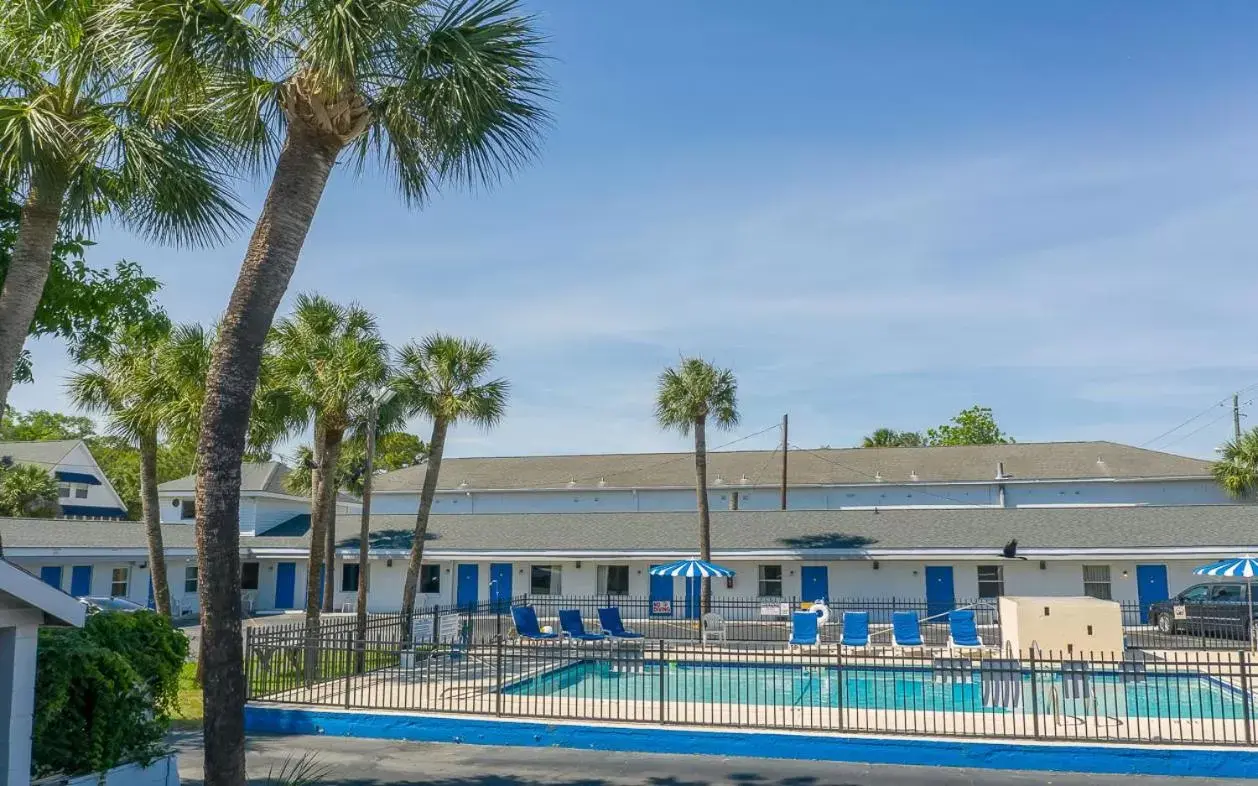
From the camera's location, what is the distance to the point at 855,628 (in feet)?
78.0

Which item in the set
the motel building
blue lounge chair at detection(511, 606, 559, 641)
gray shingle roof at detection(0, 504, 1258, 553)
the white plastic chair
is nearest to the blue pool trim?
blue lounge chair at detection(511, 606, 559, 641)

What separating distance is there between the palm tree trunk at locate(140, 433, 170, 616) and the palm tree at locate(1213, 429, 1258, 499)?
3881 centimetres

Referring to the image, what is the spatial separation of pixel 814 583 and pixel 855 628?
1059cm

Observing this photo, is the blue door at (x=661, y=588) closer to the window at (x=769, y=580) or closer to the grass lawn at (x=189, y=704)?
the window at (x=769, y=580)

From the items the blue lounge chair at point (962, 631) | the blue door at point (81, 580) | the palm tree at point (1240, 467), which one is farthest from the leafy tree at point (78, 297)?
the palm tree at point (1240, 467)

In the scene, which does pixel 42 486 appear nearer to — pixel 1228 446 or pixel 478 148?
pixel 478 148

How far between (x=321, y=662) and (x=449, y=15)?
535 inches

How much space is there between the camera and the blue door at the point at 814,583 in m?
34.2

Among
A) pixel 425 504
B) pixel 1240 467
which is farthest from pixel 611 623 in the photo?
pixel 1240 467

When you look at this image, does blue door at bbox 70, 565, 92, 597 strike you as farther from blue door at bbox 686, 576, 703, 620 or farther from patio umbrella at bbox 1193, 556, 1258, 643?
patio umbrella at bbox 1193, 556, 1258, 643

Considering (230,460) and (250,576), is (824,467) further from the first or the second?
(230,460)

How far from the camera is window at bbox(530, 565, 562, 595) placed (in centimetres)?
3656

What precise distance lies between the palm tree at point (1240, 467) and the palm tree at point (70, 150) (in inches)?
1592

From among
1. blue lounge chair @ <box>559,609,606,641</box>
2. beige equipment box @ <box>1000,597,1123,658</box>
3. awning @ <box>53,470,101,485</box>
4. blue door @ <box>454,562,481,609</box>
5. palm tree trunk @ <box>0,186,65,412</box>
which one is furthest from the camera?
awning @ <box>53,470,101,485</box>
